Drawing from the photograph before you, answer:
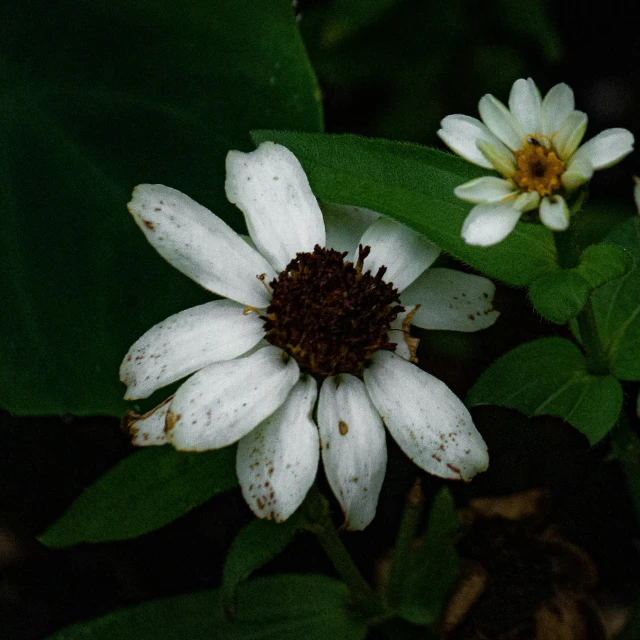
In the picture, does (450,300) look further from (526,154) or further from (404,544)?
(404,544)

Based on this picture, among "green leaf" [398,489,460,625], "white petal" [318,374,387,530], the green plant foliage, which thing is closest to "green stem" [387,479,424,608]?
"green leaf" [398,489,460,625]

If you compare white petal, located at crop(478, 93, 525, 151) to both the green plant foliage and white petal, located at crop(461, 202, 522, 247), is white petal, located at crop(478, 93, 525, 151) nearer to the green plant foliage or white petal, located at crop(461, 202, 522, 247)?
white petal, located at crop(461, 202, 522, 247)

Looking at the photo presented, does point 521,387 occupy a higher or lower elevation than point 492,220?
lower

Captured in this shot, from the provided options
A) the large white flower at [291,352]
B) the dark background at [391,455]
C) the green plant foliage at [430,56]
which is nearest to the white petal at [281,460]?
the large white flower at [291,352]

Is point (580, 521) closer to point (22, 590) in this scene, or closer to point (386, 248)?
point (386, 248)

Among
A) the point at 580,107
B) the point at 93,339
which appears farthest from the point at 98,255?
the point at 580,107

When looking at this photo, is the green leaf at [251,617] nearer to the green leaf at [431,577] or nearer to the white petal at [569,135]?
the green leaf at [431,577]
